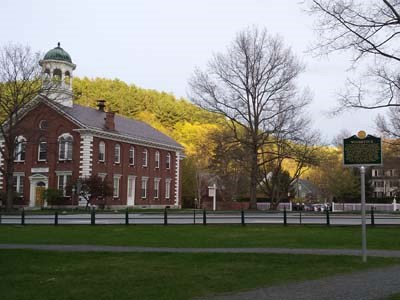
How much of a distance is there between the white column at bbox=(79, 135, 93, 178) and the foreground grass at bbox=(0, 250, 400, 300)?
38865 millimetres

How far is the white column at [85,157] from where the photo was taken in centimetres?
5525

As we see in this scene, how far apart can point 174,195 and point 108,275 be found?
2321 inches

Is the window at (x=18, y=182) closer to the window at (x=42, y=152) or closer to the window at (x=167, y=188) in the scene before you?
the window at (x=42, y=152)

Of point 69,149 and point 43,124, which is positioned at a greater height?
point 43,124

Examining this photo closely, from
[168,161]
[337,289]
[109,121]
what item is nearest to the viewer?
[337,289]

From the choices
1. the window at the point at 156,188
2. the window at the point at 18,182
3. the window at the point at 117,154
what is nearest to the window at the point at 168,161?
the window at the point at 156,188

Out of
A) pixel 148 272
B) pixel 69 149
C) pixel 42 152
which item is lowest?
pixel 148 272

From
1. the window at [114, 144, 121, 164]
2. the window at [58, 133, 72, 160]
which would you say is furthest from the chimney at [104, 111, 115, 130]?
the window at [58, 133, 72, 160]

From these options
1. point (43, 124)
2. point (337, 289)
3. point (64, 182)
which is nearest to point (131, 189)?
point (64, 182)

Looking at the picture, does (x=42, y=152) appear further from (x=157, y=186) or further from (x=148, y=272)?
(x=148, y=272)

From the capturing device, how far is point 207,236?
21703mm

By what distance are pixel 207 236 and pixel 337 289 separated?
11601 mm

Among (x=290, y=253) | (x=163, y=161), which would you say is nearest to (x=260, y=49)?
(x=163, y=161)

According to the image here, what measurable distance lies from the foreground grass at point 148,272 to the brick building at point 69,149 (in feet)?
124
